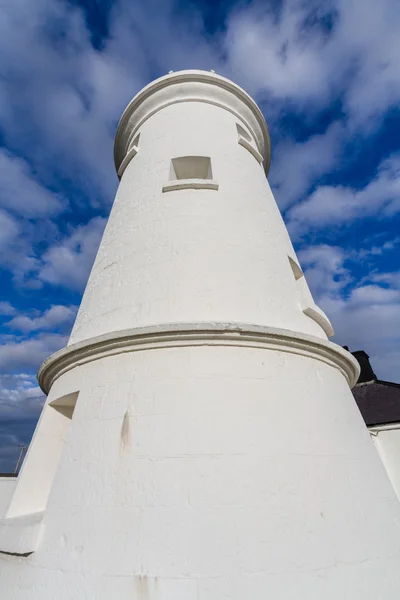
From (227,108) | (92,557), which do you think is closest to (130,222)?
(227,108)

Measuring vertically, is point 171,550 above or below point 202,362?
below

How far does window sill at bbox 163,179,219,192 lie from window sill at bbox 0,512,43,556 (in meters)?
4.22

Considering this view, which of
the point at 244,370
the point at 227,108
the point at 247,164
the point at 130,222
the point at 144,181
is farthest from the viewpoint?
the point at 227,108

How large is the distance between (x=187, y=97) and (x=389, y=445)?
11030mm

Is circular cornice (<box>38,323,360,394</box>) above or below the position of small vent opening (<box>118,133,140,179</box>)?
below

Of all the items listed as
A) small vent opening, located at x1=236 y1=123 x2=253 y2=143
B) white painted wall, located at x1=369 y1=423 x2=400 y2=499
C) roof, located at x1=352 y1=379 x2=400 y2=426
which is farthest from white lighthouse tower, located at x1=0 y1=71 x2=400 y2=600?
roof, located at x1=352 y1=379 x2=400 y2=426

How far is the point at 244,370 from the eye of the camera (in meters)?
3.20

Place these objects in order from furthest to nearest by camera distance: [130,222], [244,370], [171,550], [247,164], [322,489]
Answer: [247,164], [130,222], [244,370], [322,489], [171,550]

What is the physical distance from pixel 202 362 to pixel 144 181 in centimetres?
339

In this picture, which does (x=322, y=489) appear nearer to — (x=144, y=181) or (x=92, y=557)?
(x=92, y=557)

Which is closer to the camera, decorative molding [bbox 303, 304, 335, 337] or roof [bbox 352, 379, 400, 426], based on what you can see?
decorative molding [bbox 303, 304, 335, 337]

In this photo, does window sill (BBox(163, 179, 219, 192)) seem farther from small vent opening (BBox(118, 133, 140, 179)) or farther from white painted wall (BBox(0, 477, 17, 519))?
white painted wall (BBox(0, 477, 17, 519))

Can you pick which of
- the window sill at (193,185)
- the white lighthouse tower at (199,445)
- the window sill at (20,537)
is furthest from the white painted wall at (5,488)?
the window sill at (193,185)

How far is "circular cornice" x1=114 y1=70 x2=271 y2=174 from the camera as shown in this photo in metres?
6.32
